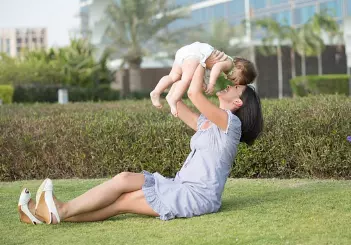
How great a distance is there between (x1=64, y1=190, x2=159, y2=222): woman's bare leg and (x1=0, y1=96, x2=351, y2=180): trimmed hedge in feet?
9.09

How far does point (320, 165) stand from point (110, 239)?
3462 mm

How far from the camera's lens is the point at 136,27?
4384cm

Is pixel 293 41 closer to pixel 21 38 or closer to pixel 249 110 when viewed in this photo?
pixel 249 110

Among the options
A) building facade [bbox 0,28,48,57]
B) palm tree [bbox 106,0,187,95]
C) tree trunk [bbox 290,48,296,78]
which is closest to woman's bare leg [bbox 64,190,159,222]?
palm tree [bbox 106,0,187,95]

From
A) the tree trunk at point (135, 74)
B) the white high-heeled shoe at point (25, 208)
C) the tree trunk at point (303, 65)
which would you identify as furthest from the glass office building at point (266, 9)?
the white high-heeled shoe at point (25, 208)

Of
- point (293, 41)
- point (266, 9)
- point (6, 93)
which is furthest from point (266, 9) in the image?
point (6, 93)

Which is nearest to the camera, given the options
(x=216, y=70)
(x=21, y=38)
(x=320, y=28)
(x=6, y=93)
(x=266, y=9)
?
(x=216, y=70)

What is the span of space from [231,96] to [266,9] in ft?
175

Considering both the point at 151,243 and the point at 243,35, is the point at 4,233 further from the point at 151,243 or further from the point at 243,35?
the point at 243,35

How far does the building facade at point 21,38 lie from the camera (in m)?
89.3

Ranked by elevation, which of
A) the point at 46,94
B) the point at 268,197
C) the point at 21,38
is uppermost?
the point at 21,38

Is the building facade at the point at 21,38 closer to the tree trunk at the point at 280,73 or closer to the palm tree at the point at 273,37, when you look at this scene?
the palm tree at the point at 273,37

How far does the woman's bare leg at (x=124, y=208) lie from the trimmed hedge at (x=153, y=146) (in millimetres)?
2771

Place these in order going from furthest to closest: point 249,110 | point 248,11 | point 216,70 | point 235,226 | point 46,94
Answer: point 248,11, point 46,94, point 249,110, point 216,70, point 235,226
